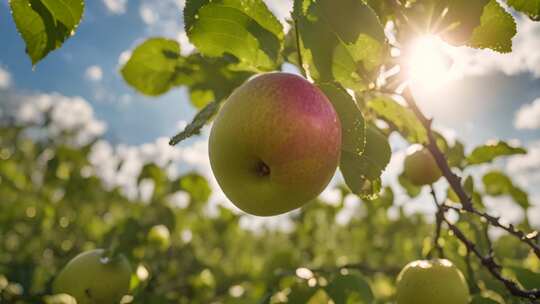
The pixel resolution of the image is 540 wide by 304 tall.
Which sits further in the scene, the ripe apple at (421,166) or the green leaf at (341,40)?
the ripe apple at (421,166)

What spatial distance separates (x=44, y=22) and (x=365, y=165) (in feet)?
3.20

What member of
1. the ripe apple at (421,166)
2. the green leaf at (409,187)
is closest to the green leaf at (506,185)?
the green leaf at (409,187)

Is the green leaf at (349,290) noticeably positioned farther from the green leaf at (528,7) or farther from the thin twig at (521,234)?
the green leaf at (528,7)

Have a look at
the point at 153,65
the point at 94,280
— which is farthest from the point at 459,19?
the point at 94,280

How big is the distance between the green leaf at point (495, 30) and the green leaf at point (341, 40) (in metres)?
0.28

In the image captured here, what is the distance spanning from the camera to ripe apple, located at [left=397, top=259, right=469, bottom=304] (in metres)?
1.64

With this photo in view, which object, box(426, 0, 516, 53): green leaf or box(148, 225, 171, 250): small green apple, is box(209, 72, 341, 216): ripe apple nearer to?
box(426, 0, 516, 53): green leaf

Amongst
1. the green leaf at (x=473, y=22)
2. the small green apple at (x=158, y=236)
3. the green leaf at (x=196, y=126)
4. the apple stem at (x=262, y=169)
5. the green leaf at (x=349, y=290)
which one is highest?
the green leaf at (x=473, y=22)

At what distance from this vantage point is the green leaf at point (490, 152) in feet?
6.89

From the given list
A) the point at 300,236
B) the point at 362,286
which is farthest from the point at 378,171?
the point at 300,236

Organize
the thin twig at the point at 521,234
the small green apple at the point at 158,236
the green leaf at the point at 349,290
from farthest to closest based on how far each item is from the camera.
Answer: the small green apple at the point at 158,236 → the green leaf at the point at 349,290 → the thin twig at the point at 521,234

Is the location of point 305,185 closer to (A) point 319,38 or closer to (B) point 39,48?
(A) point 319,38

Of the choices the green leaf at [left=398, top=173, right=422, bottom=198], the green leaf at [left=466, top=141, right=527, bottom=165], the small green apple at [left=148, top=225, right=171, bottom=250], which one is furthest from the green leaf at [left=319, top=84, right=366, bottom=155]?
the small green apple at [left=148, top=225, right=171, bottom=250]

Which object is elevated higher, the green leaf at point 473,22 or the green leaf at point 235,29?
the green leaf at point 473,22
